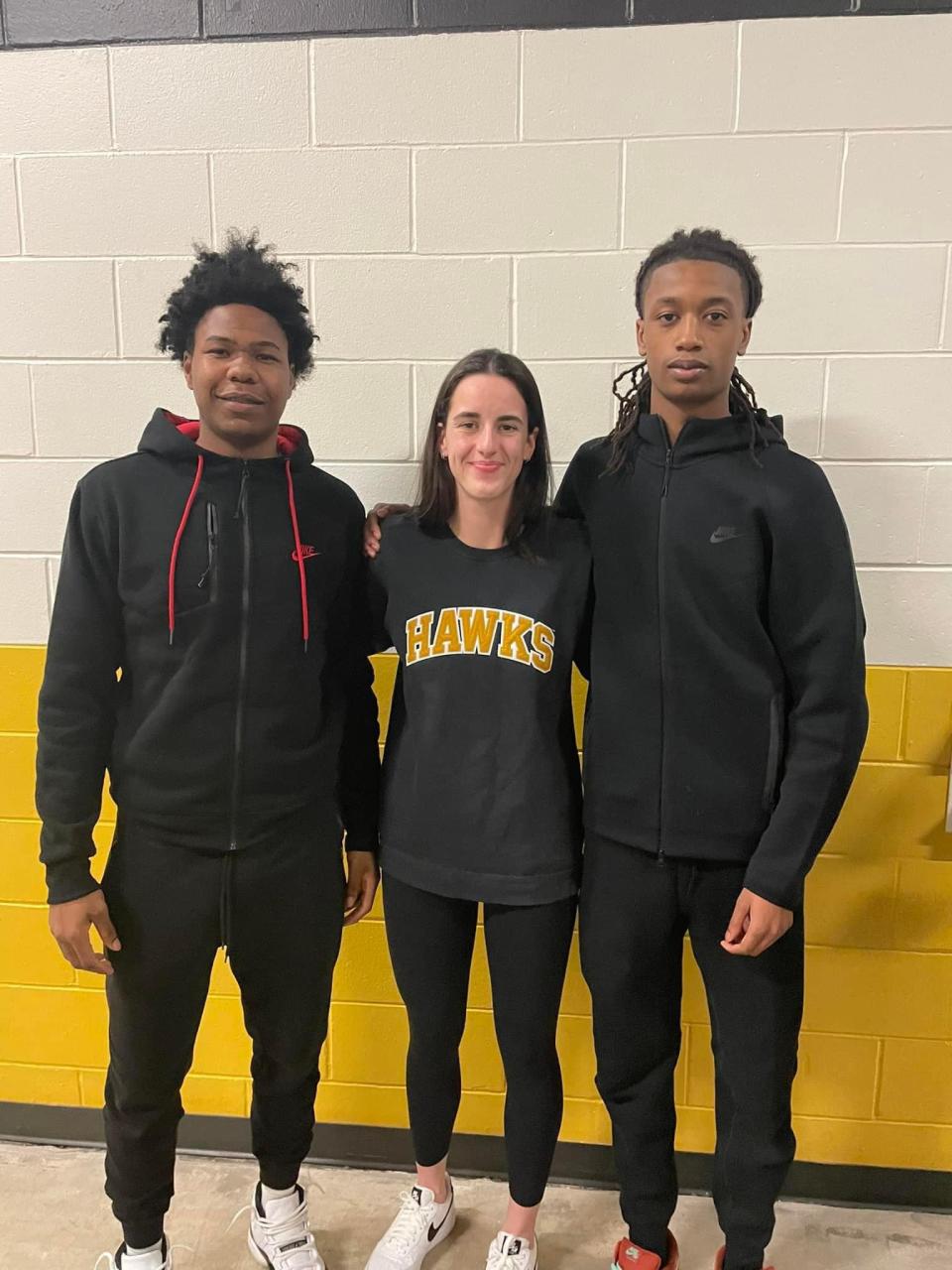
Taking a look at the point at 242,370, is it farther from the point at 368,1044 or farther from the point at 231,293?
the point at 368,1044

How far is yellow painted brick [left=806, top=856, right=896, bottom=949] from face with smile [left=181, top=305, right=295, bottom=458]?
1.32 m

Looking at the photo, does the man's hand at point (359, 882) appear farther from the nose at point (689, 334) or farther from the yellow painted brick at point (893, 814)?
the nose at point (689, 334)

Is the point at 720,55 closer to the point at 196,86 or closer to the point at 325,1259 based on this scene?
the point at 196,86

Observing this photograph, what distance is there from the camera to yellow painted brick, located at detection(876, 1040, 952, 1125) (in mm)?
1864

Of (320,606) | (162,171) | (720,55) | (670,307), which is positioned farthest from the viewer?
(162,171)

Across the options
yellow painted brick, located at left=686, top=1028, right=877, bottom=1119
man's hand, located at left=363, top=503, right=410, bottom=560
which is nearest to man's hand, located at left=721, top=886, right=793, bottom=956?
yellow painted brick, located at left=686, top=1028, right=877, bottom=1119

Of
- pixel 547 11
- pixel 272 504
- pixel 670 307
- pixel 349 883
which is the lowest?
pixel 349 883

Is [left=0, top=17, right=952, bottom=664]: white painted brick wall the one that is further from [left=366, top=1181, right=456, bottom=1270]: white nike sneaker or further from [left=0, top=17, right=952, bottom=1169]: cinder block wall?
[left=366, top=1181, right=456, bottom=1270]: white nike sneaker

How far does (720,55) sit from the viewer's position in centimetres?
164

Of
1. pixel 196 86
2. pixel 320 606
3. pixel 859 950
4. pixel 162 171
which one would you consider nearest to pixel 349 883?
pixel 320 606

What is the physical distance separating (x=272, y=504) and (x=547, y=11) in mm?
1013

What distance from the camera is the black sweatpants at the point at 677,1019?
57.5 inches

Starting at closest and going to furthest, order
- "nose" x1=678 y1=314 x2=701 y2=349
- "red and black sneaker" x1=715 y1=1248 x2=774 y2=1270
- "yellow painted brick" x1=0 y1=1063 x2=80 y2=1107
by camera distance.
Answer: "nose" x1=678 y1=314 x2=701 y2=349
"red and black sneaker" x1=715 y1=1248 x2=774 y2=1270
"yellow painted brick" x1=0 y1=1063 x2=80 y2=1107

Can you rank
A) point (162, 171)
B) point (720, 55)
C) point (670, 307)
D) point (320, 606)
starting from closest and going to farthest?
point (670, 307) → point (320, 606) → point (720, 55) → point (162, 171)
